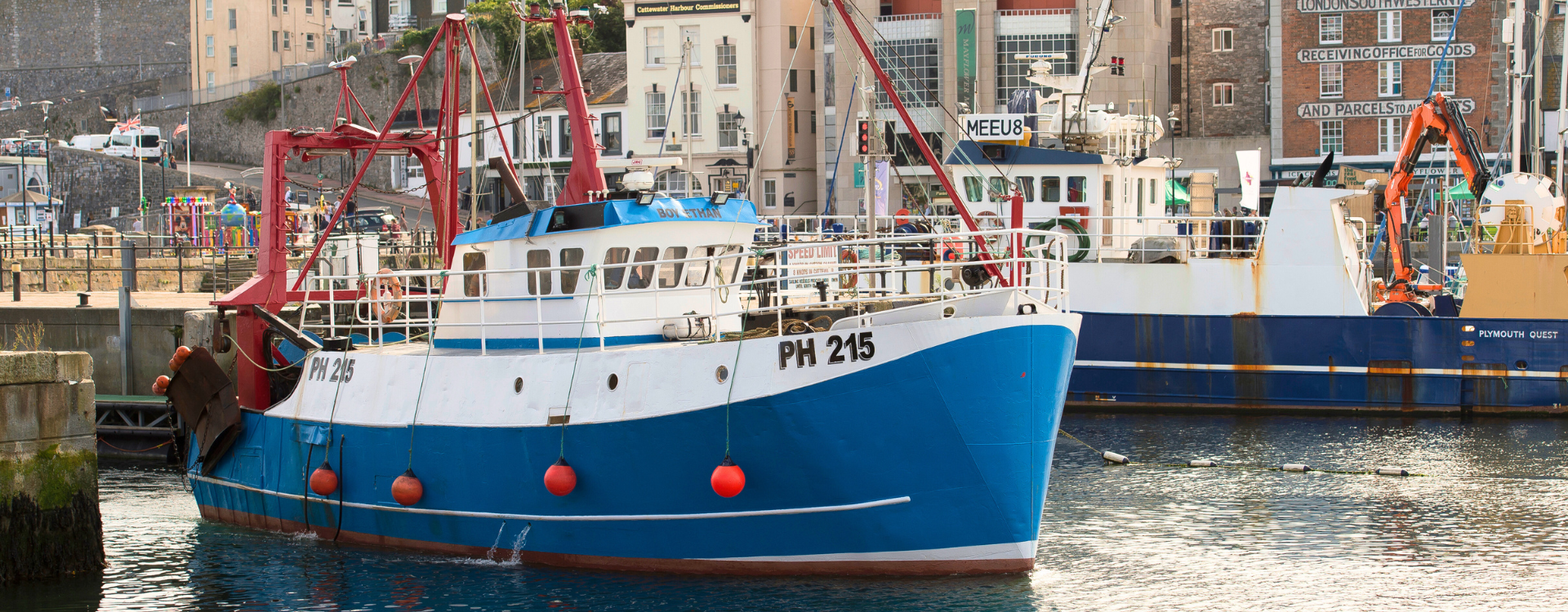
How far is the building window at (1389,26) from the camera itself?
4738 centimetres

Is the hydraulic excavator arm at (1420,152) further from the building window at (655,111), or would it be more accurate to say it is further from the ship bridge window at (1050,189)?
the building window at (655,111)

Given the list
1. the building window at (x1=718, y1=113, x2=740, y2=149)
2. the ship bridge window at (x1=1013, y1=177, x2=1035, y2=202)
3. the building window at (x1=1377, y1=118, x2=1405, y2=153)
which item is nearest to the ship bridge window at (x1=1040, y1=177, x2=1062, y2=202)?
the ship bridge window at (x1=1013, y1=177, x2=1035, y2=202)

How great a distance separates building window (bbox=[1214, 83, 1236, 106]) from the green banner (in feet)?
40.6

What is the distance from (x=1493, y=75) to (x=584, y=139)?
4075cm

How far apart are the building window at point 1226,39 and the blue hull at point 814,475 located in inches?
1727

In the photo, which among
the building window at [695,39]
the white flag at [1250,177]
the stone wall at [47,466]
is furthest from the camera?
the building window at [695,39]

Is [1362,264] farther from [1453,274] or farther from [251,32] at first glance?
[251,32]

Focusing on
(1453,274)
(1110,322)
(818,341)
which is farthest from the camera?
(1453,274)

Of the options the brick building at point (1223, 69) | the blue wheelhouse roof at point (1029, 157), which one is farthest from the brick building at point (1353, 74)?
the blue wheelhouse roof at point (1029, 157)

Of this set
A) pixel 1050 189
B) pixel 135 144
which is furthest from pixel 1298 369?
pixel 135 144

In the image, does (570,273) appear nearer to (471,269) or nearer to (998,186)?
(471,269)

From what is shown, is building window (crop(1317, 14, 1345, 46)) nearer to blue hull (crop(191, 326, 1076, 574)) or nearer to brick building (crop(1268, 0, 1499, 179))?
brick building (crop(1268, 0, 1499, 179))

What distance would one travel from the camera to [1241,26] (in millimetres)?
51812

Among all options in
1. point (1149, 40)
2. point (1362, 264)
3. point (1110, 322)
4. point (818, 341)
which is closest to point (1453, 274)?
point (1362, 264)
